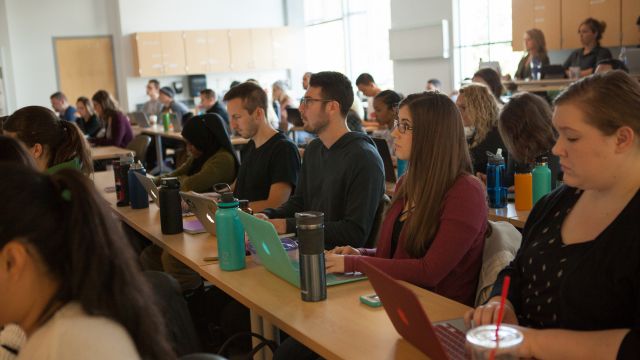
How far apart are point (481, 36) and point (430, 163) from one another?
350 inches

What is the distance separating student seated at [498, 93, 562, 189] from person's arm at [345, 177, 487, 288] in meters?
1.53

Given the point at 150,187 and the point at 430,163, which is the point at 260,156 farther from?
the point at 430,163

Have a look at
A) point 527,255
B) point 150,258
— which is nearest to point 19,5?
point 150,258

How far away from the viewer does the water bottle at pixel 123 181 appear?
4.03 meters

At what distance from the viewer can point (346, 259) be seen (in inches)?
91.0

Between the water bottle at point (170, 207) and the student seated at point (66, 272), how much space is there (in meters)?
1.97

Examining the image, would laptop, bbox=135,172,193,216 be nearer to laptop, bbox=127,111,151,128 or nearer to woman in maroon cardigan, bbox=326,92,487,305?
woman in maroon cardigan, bbox=326,92,487,305

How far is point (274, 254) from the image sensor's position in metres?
2.31

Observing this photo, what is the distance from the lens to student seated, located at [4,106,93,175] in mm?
3570

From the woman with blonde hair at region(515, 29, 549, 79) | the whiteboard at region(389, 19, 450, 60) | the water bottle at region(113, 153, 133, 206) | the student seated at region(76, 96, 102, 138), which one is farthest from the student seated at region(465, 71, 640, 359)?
the whiteboard at region(389, 19, 450, 60)

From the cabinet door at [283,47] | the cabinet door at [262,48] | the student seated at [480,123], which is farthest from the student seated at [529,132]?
the cabinet door at [283,47]

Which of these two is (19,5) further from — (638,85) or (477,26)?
(638,85)

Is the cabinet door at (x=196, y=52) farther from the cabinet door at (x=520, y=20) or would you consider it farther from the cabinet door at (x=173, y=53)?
the cabinet door at (x=520, y=20)

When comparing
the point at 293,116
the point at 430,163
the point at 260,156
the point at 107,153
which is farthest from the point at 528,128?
the point at 293,116
